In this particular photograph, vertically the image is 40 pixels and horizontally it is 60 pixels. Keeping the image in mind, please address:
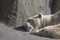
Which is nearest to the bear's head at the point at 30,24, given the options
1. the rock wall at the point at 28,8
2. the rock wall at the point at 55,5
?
the rock wall at the point at 28,8

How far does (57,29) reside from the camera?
3.61 meters

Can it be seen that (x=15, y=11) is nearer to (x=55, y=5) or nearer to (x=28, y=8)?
(x=28, y=8)

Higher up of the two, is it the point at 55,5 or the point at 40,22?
the point at 40,22

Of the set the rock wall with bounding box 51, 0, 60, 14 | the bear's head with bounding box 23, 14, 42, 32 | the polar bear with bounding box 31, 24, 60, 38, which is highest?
the polar bear with bounding box 31, 24, 60, 38

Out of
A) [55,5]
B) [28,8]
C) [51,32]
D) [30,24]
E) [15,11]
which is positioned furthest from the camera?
[55,5]

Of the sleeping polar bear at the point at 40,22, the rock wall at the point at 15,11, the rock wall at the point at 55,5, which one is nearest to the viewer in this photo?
the sleeping polar bear at the point at 40,22

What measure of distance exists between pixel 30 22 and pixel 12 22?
0.50 metres

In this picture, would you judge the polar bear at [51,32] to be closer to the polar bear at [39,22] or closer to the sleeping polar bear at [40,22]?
the sleeping polar bear at [40,22]

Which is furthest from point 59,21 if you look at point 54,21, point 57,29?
point 57,29

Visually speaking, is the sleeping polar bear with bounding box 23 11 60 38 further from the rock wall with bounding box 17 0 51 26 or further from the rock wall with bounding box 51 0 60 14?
the rock wall with bounding box 51 0 60 14

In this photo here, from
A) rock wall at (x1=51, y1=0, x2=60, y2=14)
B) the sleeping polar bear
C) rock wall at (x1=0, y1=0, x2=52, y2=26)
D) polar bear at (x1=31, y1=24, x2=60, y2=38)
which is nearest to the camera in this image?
polar bear at (x1=31, y1=24, x2=60, y2=38)

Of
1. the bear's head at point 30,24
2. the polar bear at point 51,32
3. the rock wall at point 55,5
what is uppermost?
the polar bear at point 51,32

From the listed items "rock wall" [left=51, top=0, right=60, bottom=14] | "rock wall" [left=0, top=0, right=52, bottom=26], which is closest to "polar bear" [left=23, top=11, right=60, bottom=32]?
"rock wall" [left=0, top=0, right=52, bottom=26]

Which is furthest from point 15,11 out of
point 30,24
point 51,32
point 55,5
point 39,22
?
point 55,5
